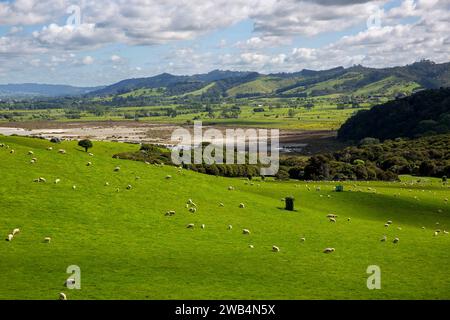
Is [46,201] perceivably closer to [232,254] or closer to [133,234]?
[133,234]

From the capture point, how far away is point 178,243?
28.8 m

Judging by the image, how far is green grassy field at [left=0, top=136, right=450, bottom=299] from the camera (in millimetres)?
22109

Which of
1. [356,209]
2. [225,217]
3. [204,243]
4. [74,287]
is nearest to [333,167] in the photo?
[356,209]

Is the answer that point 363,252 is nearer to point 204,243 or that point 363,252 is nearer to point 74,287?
point 204,243

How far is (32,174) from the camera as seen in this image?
120 feet

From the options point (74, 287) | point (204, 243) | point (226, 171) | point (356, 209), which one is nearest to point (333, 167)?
point (226, 171)

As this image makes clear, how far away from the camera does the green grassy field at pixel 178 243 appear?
22109mm
